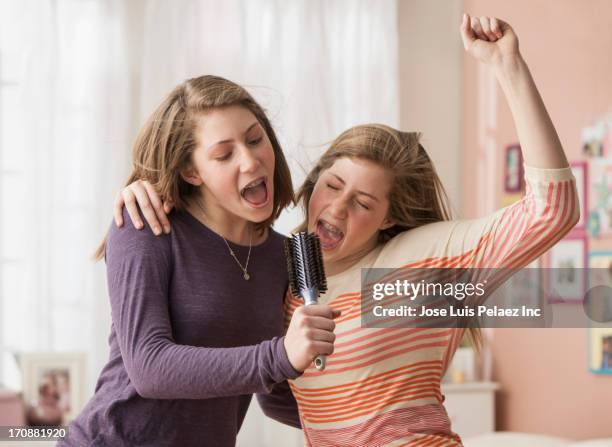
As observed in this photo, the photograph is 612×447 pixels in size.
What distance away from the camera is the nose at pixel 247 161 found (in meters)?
1.34

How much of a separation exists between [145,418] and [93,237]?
266 cm

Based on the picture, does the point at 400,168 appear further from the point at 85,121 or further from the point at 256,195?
the point at 85,121

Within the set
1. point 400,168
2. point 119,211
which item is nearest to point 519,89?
point 400,168

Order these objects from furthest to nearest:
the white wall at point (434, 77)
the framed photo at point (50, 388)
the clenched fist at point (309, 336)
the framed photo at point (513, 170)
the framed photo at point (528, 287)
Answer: the white wall at point (434, 77) → the framed photo at point (513, 170) → the framed photo at point (528, 287) → the framed photo at point (50, 388) → the clenched fist at point (309, 336)

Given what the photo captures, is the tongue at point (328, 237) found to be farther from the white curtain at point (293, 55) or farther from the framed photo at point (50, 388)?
the white curtain at point (293, 55)

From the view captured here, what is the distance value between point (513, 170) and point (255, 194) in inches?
119

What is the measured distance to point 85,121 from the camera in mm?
3896

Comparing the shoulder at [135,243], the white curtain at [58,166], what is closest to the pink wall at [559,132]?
the white curtain at [58,166]

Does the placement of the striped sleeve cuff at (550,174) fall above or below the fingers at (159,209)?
above

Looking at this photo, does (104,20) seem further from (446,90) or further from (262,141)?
(262,141)

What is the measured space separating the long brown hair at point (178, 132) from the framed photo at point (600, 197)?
248 cm

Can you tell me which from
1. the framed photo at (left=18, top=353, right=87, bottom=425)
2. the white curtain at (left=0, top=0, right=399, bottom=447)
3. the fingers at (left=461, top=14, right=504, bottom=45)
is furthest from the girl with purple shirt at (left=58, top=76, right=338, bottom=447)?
the white curtain at (left=0, top=0, right=399, bottom=447)

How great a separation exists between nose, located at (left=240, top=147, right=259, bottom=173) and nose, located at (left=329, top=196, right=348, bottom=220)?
206 mm

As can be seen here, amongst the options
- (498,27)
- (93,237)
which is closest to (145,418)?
(498,27)
